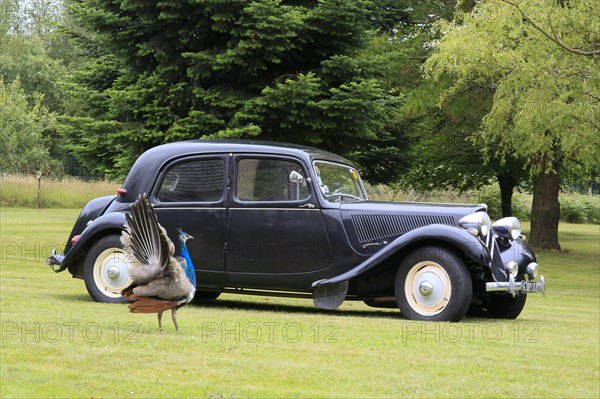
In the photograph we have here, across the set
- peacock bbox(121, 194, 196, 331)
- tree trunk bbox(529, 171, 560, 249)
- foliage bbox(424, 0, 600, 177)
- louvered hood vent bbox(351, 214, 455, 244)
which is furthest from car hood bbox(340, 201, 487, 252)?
tree trunk bbox(529, 171, 560, 249)

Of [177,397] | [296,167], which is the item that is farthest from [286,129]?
[177,397]

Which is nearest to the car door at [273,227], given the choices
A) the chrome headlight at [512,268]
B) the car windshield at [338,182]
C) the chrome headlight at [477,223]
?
the car windshield at [338,182]

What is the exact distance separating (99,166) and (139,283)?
13.8m

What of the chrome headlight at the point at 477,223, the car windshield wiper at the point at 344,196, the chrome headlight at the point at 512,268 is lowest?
the chrome headlight at the point at 512,268

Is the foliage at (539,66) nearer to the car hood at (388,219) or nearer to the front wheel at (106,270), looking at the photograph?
the car hood at (388,219)

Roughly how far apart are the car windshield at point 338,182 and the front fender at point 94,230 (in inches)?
88.5

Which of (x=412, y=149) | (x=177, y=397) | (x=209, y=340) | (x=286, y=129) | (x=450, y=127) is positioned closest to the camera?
(x=177, y=397)

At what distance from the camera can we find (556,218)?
96.0 ft

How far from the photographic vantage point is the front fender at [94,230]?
33.6 ft

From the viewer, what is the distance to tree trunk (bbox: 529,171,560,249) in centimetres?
2873

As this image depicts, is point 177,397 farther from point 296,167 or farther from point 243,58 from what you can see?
point 243,58

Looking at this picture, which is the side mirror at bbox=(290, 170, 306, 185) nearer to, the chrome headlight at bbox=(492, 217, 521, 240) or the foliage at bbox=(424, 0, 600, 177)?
the chrome headlight at bbox=(492, 217, 521, 240)

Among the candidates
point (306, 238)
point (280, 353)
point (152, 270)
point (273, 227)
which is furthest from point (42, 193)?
point (280, 353)

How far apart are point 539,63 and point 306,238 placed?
9241mm
